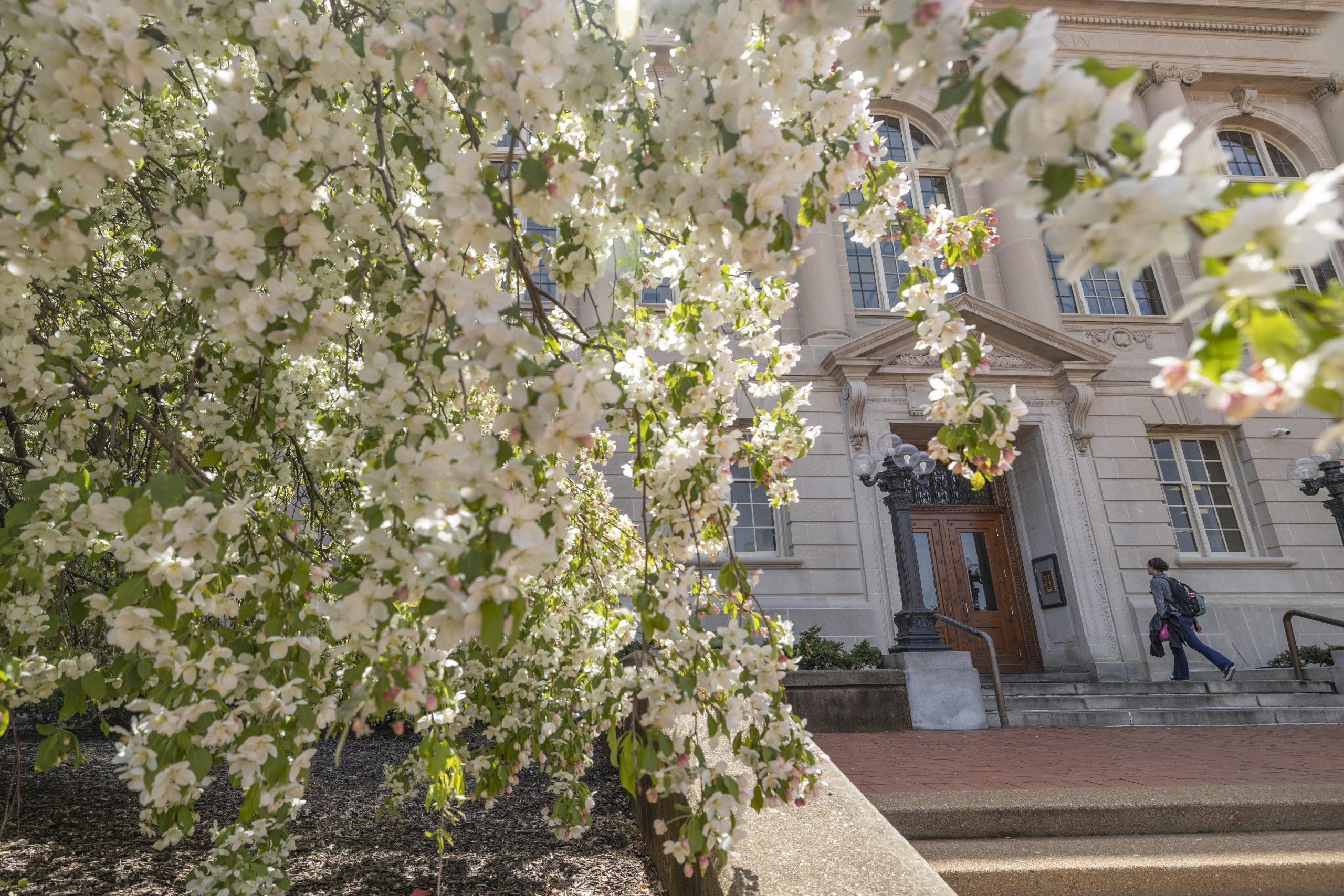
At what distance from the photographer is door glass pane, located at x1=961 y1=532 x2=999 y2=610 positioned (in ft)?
42.7

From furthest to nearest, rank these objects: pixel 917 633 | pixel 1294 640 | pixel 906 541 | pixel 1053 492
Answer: pixel 1053 492
pixel 1294 640
pixel 906 541
pixel 917 633

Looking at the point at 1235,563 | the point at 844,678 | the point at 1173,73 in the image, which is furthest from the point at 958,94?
the point at 1173,73

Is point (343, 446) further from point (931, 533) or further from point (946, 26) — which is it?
point (931, 533)

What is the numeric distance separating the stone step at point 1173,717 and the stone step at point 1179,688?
26.2 inches

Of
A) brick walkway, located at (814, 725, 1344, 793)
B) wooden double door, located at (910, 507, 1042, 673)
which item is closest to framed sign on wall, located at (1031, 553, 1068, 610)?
wooden double door, located at (910, 507, 1042, 673)

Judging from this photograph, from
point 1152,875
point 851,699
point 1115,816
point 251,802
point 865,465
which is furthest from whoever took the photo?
point 865,465

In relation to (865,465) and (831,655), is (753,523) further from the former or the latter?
(865,465)

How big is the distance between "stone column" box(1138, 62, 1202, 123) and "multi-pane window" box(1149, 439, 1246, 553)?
6.72m

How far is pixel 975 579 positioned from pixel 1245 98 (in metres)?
12.0

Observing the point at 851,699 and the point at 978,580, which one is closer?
the point at 851,699

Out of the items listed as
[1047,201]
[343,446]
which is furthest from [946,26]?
[343,446]

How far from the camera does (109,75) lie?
1422 mm

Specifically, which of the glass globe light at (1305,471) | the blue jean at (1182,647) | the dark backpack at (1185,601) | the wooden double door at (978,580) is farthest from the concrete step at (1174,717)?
the wooden double door at (978,580)

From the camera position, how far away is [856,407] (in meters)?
12.6
